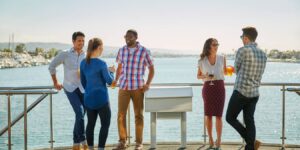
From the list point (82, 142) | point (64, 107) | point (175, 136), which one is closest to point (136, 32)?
point (82, 142)

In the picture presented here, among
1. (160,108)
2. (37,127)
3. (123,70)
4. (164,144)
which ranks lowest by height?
(37,127)

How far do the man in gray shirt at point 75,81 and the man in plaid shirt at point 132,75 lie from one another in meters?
0.53

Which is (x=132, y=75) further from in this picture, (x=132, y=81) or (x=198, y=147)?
(x=198, y=147)

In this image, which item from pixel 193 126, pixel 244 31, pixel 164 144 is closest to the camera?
pixel 244 31

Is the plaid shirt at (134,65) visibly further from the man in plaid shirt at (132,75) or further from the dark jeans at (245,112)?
the dark jeans at (245,112)

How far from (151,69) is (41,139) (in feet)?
48.5

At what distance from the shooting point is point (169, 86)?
608cm

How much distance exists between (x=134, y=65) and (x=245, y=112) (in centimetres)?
159

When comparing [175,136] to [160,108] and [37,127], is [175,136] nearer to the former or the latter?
[37,127]

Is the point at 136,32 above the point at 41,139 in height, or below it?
above

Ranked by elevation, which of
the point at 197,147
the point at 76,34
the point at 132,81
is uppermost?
the point at 76,34

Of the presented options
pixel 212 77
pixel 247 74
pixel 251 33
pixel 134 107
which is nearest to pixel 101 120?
pixel 134 107

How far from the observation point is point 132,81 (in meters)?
5.41

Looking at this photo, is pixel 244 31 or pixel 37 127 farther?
pixel 37 127
